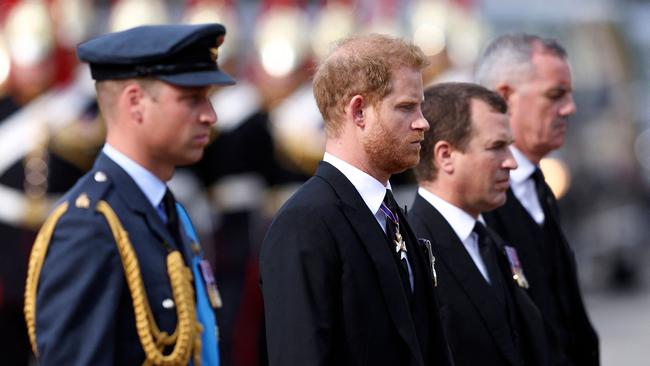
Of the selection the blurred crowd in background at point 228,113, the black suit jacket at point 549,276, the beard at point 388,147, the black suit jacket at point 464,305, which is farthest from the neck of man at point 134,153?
the blurred crowd in background at point 228,113

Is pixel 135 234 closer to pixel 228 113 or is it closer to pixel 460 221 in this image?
pixel 460 221

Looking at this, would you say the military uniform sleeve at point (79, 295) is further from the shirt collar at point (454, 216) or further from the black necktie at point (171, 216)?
the shirt collar at point (454, 216)

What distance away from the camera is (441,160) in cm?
480

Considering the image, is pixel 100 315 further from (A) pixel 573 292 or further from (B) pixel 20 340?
(B) pixel 20 340

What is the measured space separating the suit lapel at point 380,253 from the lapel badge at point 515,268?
120 centimetres

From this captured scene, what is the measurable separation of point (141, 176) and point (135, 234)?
201 mm

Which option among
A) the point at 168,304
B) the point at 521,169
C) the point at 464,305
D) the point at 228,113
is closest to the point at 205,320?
the point at 168,304

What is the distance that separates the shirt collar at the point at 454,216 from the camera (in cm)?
477

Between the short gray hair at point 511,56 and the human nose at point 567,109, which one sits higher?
the short gray hair at point 511,56

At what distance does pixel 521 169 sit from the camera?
553 centimetres

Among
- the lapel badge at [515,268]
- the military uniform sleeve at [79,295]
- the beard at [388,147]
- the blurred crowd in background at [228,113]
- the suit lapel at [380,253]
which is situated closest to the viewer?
the suit lapel at [380,253]

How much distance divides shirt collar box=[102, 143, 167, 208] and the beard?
1.01 metres

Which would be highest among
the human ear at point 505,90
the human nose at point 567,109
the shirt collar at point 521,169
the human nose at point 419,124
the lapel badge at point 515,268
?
the human nose at point 419,124

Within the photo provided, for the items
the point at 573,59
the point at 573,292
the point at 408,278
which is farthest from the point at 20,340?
the point at 573,59
